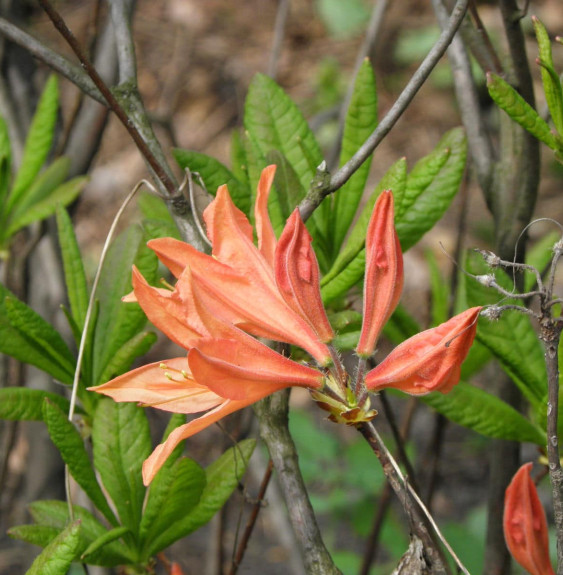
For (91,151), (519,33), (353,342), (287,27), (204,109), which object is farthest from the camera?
(287,27)

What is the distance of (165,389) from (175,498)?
0.21 meters

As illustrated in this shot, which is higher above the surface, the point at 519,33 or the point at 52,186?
the point at 519,33

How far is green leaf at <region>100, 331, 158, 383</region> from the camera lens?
113 cm

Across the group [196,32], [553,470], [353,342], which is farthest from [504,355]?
[196,32]

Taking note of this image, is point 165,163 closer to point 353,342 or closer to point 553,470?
point 353,342

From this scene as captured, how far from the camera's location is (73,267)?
1.26 m

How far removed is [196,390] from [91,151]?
1175 mm

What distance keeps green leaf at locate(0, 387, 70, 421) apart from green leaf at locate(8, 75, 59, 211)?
618mm

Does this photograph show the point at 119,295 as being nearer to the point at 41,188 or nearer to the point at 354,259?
the point at 354,259

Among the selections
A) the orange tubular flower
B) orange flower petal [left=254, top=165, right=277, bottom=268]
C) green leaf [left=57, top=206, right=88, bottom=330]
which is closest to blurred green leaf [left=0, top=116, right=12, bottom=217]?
green leaf [left=57, top=206, right=88, bottom=330]

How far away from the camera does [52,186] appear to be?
1693 millimetres

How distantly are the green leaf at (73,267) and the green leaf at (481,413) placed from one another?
56cm

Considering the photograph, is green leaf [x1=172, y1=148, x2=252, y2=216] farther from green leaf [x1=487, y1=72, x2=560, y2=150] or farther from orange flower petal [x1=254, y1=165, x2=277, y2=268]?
green leaf [x1=487, y1=72, x2=560, y2=150]

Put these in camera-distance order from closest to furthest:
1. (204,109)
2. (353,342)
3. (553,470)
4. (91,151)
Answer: (553,470) → (353,342) → (91,151) → (204,109)
